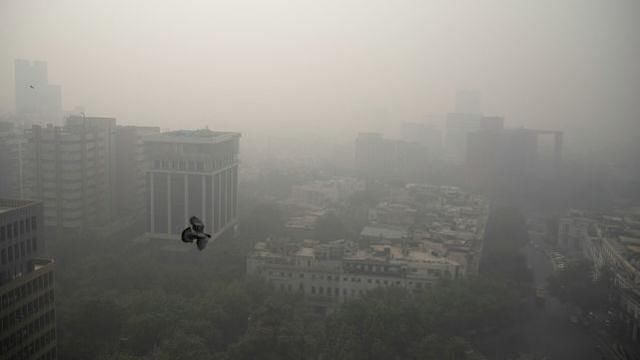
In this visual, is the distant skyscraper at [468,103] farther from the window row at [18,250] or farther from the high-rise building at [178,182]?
the window row at [18,250]

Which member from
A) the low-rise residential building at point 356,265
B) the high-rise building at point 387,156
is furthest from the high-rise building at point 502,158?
the low-rise residential building at point 356,265

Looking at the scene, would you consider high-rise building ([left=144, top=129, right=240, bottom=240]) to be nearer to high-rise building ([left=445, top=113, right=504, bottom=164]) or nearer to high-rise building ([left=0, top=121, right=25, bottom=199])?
high-rise building ([left=0, top=121, right=25, bottom=199])

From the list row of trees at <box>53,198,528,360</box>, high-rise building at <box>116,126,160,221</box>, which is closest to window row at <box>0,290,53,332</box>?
row of trees at <box>53,198,528,360</box>

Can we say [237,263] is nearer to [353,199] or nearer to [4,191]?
[4,191]

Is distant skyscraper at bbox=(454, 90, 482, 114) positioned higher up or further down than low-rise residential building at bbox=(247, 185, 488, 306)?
higher up

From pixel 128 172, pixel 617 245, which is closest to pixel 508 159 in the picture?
pixel 617 245

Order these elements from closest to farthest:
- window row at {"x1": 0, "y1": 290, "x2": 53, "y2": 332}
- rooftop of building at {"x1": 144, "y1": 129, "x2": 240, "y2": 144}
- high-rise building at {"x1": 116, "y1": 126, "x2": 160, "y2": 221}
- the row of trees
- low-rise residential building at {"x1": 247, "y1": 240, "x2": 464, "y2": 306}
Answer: window row at {"x1": 0, "y1": 290, "x2": 53, "y2": 332}
the row of trees
low-rise residential building at {"x1": 247, "y1": 240, "x2": 464, "y2": 306}
rooftop of building at {"x1": 144, "y1": 129, "x2": 240, "y2": 144}
high-rise building at {"x1": 116, "y1": 126, "x2": 160, "y2": 221}
